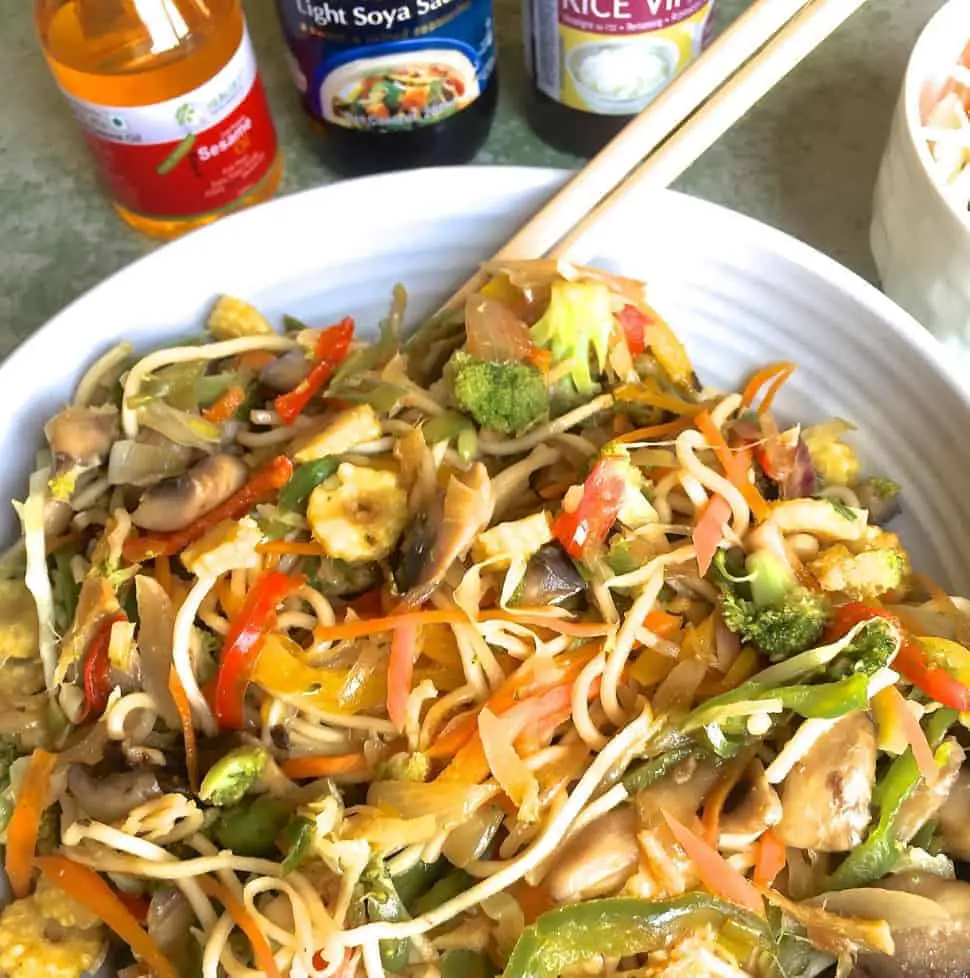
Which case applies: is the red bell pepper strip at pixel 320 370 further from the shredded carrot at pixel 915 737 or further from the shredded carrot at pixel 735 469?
the shredded carrot at pixel 915 737

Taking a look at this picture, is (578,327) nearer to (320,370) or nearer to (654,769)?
(320,370)

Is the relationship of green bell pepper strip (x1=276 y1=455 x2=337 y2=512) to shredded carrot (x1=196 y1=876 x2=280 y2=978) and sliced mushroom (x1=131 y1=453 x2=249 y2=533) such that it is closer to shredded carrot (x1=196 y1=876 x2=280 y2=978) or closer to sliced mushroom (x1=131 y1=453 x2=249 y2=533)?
sliced mushroom (x1=131 y1=453 x2=249 y2=533)

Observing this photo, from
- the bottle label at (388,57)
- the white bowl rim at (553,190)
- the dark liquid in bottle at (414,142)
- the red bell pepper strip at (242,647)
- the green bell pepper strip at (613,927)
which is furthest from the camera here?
the dark liquid in bottle at (414,142)

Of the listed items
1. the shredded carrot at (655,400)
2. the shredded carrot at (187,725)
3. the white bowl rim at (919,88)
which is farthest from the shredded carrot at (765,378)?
the shredded carrot at (187,725)

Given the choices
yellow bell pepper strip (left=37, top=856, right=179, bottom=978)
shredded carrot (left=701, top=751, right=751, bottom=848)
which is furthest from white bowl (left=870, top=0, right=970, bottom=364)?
yellow bell pepper strip (left=37, top=856, right=179, bottom=978)

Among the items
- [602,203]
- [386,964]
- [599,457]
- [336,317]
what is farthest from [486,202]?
[386,964]

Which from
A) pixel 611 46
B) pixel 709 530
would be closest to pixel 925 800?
pixel 709 530
